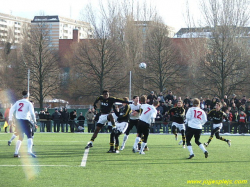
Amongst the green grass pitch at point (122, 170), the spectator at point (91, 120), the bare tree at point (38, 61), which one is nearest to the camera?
the green grass pitch at point (122, 170)

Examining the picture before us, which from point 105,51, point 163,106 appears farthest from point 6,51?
point 163,106

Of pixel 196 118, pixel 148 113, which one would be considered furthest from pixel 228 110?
pixel 196 118

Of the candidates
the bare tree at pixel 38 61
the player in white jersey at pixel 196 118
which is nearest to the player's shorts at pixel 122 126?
the player in white jersey at pixel 196 118

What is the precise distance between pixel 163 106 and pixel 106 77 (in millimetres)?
21354

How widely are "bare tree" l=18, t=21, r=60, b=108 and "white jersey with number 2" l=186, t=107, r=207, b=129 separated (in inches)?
1656

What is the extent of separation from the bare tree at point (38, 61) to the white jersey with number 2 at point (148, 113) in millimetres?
40434

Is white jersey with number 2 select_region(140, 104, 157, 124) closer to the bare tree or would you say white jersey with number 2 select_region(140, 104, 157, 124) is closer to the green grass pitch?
the green grass pitch

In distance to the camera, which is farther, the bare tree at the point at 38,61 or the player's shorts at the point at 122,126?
the bare tree at the point at 38,61

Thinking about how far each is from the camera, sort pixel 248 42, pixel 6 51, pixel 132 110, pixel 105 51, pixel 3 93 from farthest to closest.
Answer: pixel 6 51
pixel 3 93
pixel 105 51
pixel 248 42
pixel 132 110

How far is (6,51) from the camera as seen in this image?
2864 inches

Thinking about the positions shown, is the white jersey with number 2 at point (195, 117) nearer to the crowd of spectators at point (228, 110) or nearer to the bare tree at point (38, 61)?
the crowd of spectators at point (228, 110)

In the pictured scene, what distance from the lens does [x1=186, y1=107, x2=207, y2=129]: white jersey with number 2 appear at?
1291 cm

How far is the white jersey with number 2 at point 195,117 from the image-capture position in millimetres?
12906

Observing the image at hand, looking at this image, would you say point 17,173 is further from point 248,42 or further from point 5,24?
point 5,24
